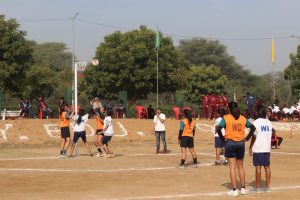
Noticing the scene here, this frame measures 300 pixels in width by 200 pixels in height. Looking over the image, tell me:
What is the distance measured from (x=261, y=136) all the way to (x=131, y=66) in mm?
36457

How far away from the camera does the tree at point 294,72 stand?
158 feet

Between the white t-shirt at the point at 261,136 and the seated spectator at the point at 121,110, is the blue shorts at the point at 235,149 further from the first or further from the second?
the seated spectator at the point at 121,110

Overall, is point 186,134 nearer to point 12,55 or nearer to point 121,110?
point 121,110

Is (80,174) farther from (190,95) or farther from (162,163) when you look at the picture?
(190,95)

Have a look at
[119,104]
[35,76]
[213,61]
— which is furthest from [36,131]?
[213,61]

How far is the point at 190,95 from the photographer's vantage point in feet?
186

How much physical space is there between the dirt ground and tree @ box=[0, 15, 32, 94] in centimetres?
1601

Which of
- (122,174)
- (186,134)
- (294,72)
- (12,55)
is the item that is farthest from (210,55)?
(122,174)

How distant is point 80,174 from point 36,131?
1421 centimetres

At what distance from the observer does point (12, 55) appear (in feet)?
145

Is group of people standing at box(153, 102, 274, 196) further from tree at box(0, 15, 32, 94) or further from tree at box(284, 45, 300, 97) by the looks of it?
tree at box(284, 45, 300, 97)

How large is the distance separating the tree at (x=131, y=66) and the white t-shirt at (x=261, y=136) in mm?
35859

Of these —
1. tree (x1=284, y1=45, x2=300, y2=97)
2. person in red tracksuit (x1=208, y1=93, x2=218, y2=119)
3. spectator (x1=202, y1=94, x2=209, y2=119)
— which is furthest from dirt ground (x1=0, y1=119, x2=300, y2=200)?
tree (x1=284, y1=45, x2=300, y2=97)

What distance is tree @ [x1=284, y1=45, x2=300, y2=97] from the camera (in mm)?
48188
